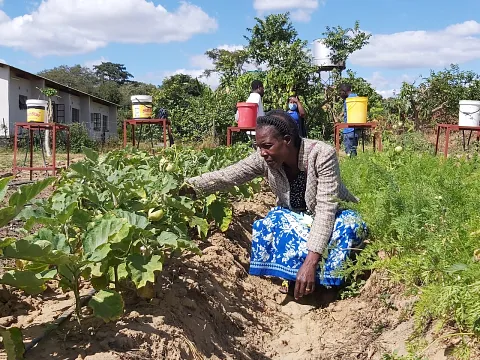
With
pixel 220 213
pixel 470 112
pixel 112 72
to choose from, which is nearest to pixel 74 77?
pixel 112 72

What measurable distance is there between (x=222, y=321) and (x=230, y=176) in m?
0.96

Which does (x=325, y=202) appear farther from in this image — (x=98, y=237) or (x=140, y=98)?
(x=140, y=98)

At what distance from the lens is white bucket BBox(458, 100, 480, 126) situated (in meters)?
7.60

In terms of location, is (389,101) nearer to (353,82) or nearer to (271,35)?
(353,82)

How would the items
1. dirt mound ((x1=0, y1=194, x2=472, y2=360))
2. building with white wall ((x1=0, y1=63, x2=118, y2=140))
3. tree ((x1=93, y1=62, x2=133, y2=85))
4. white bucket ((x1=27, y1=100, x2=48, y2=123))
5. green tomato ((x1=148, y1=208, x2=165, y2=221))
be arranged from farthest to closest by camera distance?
tree ((x1=93, y1=62, x2=133, y2=85))
building with white wall ((x1=0, y1=63, x2=118, y2=140))
white bucket ((x1=27, y1=100, x2=48, y2=123))
green tomato ((x1=148, y1=208, x2=165, y2=221))
dirt mound ((x1=0, y1=194, x2=472, y2=360))

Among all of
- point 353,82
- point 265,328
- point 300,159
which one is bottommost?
point 265,328

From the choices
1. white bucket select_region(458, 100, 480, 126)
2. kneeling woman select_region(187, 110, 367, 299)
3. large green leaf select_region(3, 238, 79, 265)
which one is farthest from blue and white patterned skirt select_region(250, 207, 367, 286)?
white bucket select_region(458, 100, 480, 126)

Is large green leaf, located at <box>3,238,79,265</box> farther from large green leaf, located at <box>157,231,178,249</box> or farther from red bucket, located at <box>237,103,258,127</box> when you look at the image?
red bucket, located at <box>237,103,258,127</box>

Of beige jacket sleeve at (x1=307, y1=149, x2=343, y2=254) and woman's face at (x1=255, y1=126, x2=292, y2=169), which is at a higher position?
woman's face at (x1=255, y1=126, x2=292, y2=169)

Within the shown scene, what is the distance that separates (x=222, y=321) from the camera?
284 cm

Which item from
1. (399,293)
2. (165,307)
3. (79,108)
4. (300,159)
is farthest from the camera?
(79,108)

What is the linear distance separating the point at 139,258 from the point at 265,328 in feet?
3.88

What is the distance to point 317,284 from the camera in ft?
11.1

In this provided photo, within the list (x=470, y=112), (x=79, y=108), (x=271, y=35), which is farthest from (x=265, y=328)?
(x=79, y=108)
